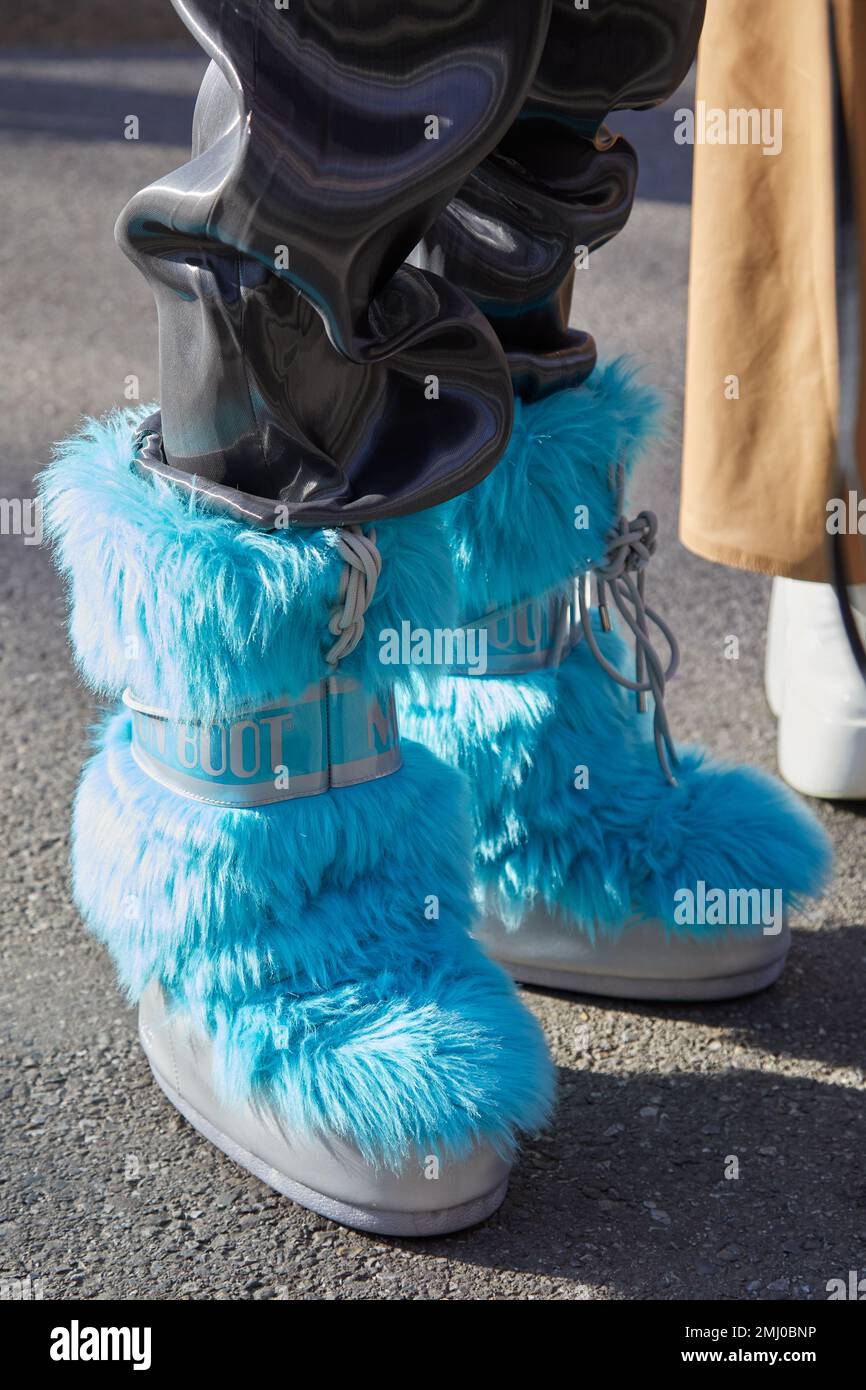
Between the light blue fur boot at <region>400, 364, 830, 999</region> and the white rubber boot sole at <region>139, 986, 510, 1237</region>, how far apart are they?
223 millimetres

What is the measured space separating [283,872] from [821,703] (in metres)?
0.61

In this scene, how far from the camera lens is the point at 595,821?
3.51ft

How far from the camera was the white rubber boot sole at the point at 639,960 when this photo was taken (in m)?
1.06

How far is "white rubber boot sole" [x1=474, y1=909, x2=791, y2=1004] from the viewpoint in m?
1.06

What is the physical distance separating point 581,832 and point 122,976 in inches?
13.0

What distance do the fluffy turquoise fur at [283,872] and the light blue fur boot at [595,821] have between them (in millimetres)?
135

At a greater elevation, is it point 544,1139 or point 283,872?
point 283,872

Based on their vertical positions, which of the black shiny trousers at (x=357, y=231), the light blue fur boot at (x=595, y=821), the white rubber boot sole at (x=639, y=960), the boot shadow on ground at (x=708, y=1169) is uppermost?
the black shiny trousers at (x=357, y=231)

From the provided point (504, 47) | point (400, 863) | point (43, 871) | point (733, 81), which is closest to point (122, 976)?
point (400, 863)

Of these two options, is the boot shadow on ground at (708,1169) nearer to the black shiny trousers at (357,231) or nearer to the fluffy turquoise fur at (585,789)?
the fluffy turquoise fur at (585,789)

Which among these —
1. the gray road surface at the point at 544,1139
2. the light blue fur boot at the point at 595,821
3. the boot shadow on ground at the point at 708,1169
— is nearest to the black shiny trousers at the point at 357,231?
the light blue fur boot at the point at 595,821

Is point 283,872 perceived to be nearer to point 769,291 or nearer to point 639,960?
point 639,960

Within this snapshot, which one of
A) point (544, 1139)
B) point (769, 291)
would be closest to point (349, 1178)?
point (544, 1139)

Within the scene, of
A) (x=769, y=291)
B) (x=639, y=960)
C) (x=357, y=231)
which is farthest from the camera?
(x=769, y=291)
